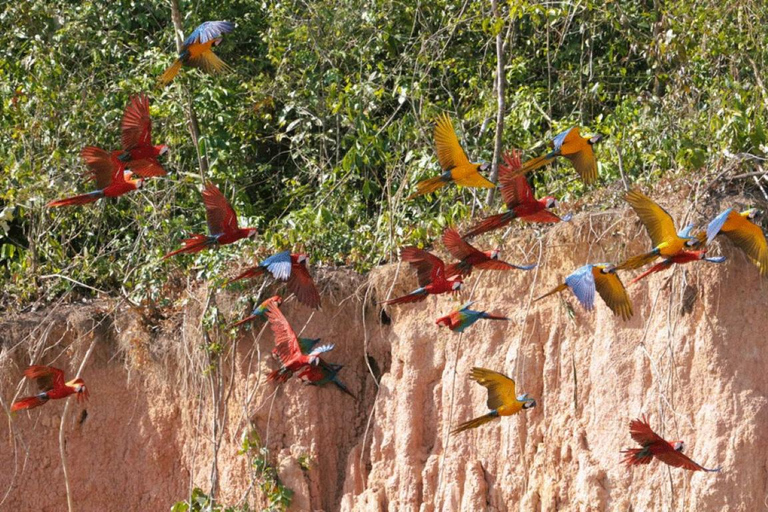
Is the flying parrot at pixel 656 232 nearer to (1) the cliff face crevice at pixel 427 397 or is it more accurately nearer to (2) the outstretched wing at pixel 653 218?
(2) the outstretched wing at pixel 653 218

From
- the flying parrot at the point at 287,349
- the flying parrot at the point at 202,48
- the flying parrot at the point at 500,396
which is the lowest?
the flying parrot at the point at 500,396

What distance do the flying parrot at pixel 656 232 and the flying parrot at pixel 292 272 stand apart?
5.04 feet

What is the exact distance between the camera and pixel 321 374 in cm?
795

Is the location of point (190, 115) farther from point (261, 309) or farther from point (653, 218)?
point (653, 218)

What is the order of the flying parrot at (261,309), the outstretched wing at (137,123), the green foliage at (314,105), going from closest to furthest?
the outstretched wing at (137,123) → the flying parrot at (261,309) → the green foliage at (314,105)

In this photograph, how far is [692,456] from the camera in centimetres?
701

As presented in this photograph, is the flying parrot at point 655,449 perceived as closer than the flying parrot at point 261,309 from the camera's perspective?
Yes

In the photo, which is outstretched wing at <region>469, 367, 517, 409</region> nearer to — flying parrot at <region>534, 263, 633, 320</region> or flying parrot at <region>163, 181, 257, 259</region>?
flying parrot at <region>534, 263, 633, 320</region>

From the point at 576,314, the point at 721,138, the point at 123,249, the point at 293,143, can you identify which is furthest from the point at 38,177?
the point at 721,138

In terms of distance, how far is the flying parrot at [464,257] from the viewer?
21.8 ft

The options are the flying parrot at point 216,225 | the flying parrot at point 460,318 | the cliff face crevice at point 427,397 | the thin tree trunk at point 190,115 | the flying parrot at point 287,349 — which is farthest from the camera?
the thin tree trunk at point 190,115

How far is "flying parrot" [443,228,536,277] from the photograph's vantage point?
262 inches

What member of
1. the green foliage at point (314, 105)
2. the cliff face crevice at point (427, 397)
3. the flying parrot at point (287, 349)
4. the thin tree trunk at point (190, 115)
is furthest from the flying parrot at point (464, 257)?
the thin tree trunk at point (190, 115)

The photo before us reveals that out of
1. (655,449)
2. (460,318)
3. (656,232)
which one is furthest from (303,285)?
(655,449)
